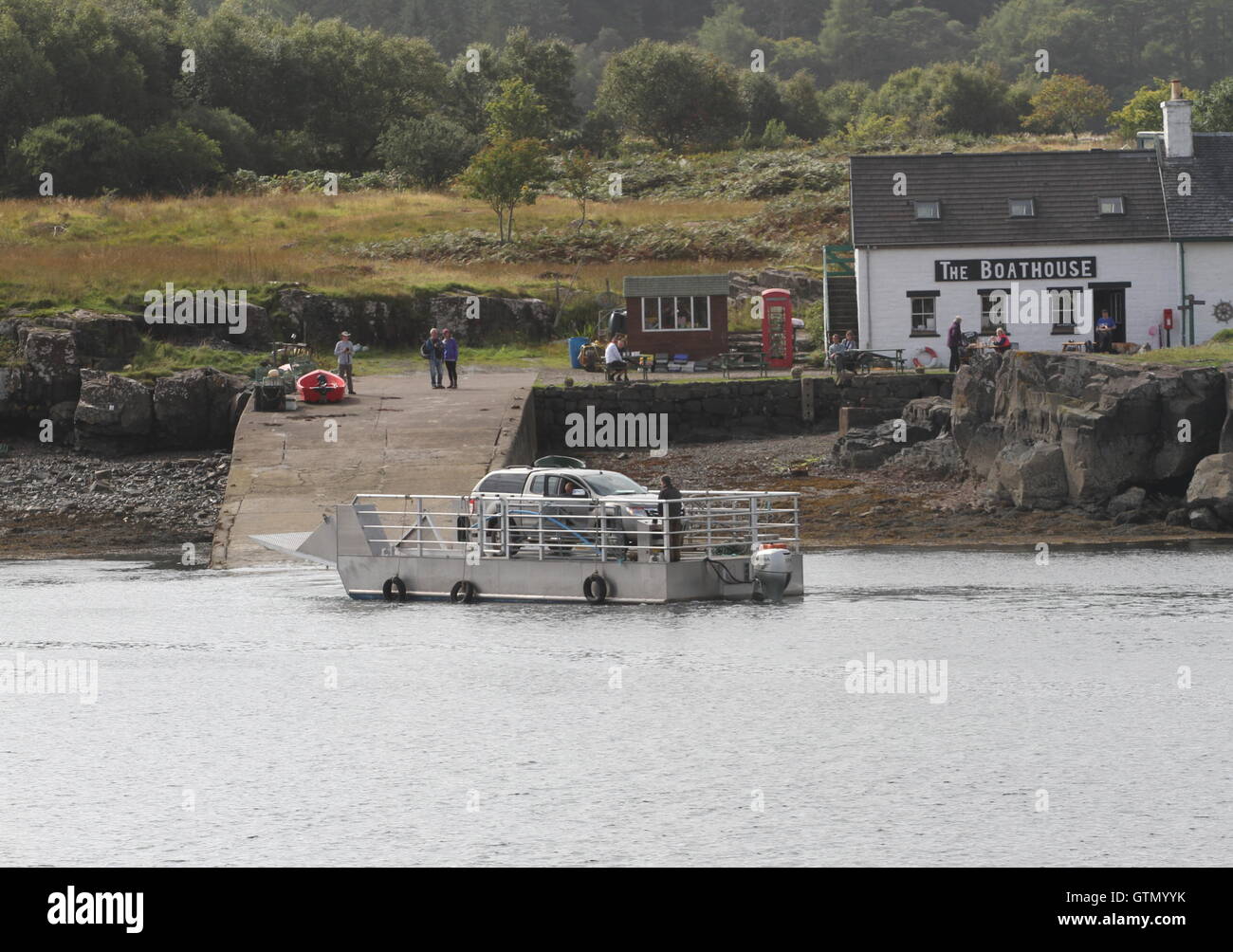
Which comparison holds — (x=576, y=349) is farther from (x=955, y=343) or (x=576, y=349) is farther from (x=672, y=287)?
(x=955, y=343)

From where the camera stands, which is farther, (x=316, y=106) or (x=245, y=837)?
(x=316, y=106)

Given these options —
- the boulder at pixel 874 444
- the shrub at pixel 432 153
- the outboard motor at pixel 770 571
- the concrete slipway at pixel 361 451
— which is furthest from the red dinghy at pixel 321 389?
the shrub at pixel 432 153

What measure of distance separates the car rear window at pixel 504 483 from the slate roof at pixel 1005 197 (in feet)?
80.9

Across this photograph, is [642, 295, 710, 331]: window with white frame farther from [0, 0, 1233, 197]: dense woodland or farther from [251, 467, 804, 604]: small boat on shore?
[251, 467, 804, 604]: small boat on shore

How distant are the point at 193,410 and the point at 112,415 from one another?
2203 mm

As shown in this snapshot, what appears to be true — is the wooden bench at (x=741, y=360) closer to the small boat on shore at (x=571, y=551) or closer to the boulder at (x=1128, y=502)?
the boulder at (x=1128, y=502)

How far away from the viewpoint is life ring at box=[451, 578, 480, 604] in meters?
32.1

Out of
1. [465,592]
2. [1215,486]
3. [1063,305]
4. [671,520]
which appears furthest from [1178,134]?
[465,592]

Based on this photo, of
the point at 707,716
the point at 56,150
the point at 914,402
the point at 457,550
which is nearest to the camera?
the point at 707,716

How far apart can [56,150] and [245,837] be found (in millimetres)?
65844

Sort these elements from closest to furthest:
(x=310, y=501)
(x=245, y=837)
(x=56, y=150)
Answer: (x=245, y=837) < (x=310, y=501) < (x=56, y=150)

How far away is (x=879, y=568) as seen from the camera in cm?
3541
